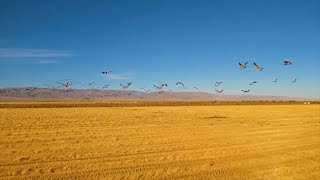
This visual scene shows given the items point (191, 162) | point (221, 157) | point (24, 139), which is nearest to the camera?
point (191, 162)

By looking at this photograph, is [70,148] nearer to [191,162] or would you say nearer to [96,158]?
[96,158]

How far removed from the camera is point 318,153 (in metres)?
12.9

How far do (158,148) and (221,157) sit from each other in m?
2.33

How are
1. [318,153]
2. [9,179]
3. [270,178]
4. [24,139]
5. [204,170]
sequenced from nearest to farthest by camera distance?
[9,179] < [270,178] < [204,170] < [318,153] < [24,139]

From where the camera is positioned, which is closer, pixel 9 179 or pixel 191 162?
pixel 9 179

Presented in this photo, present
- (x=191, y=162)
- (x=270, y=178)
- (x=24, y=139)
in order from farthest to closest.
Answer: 1. (x=24, y=139)
2. (x=191, y=162)
3. (x=270, y=178)

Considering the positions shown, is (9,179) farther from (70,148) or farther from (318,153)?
(318,153)

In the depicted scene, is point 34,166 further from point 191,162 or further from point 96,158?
point 191,162

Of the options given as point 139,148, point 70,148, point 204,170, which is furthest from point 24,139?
point 204,170

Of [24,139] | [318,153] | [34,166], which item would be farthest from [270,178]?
[24,139]

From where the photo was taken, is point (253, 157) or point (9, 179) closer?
point (9, 179)

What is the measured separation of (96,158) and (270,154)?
5.28m

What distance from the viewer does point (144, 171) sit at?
9648mm

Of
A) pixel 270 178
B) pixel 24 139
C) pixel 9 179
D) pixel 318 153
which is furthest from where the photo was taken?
pixel 24 139
